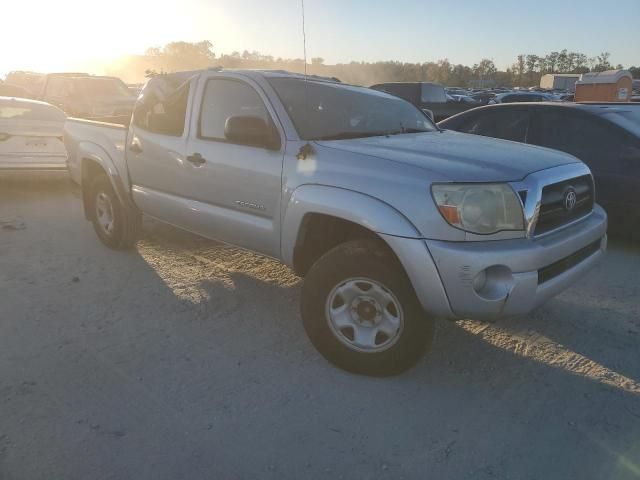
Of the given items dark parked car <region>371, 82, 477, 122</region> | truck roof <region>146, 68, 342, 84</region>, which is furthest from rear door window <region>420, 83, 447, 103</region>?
truck roof <region>146, 68, 342, 84</region>

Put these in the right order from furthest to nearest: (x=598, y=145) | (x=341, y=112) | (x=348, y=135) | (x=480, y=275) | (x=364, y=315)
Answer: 1. (x=598, y=145)
2. (x=341, y=112)
3. (x=348, y=135)
4. (x=364, y=315)
5. (x=480, y=275)

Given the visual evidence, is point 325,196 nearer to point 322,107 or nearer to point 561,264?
point 322,107

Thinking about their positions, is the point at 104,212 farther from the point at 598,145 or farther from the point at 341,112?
the point at 598,145

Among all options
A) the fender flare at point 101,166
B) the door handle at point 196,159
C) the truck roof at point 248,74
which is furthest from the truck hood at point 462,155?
the fender flare at point 101,166

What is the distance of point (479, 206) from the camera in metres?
2.75

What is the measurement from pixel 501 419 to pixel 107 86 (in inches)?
471

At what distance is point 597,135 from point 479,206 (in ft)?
12.0

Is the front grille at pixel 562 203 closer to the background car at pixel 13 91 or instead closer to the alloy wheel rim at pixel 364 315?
the alloy wheel rim at pixel 364 315

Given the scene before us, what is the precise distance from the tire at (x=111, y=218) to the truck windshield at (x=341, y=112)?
220 centimetres

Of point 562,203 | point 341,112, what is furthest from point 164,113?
point 562,203

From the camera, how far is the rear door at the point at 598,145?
533 centimetres

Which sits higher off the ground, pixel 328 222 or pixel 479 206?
pixel 479 206

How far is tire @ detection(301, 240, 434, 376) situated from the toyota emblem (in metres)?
Result: 1.12

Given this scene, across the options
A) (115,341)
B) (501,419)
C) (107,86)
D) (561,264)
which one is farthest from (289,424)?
(107,86)
